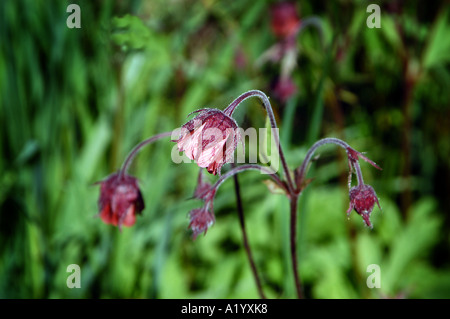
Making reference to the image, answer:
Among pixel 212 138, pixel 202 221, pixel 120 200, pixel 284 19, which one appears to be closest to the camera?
pixel 212 138

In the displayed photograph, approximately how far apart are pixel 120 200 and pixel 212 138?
1.25 feet

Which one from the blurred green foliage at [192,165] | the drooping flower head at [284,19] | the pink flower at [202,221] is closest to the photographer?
the pink flower at [202,221]

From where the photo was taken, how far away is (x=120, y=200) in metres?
1.15

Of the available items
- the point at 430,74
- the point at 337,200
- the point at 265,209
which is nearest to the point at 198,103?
the point at 265,209

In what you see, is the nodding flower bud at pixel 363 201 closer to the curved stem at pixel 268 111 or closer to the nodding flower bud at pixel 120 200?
the curved stem at pixel 268 111

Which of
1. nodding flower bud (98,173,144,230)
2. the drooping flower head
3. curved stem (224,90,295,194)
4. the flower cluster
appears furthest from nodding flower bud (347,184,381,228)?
the drooping flower head

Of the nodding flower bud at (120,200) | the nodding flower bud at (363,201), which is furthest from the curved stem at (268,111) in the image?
the nodding flower bud at (120,200)

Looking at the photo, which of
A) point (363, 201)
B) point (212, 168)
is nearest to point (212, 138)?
point (212, 168)

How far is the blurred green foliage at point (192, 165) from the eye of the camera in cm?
168

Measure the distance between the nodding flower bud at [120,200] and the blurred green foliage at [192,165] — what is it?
423 millimetres

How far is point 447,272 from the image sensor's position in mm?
1879

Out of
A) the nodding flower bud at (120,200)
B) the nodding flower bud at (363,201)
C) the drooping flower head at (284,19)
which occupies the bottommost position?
the nodding flower bud at (363,201)

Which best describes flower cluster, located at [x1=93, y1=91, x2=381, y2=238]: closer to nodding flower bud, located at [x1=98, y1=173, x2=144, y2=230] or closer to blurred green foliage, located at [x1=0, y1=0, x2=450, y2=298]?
nodding flower bud, located at [x1=98, y1=173, x2=144, y2=230]

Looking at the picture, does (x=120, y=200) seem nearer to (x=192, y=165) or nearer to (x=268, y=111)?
(x=268, y=111)
